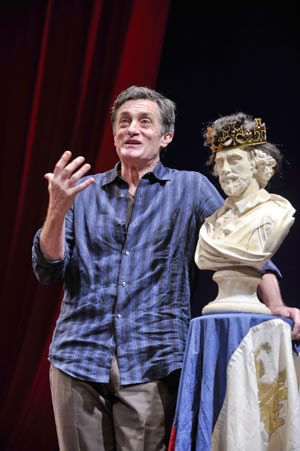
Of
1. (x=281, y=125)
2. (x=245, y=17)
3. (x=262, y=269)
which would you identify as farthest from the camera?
(x=245, y=17)

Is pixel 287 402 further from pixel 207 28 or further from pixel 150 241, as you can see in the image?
pixel 207 28

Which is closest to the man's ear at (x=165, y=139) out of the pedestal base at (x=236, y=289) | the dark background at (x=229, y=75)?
the pedestal base at (x=236, y=289)

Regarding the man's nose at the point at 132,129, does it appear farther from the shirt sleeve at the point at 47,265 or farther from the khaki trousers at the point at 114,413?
the khaki trousers at the point at 114,413

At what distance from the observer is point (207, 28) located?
3031 mm

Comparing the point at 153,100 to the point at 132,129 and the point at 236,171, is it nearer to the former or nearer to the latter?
the point at 132,129

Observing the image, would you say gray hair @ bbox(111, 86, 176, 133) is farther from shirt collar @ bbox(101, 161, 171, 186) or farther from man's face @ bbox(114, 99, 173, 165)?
shirt collar @ bbox(101, 161, 171, 186)

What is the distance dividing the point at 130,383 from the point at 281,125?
1.52 meters

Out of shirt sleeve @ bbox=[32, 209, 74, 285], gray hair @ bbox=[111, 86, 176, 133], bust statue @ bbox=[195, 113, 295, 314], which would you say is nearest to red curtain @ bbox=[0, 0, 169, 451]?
gray hair @ bbox=[111, 86, 176, 133]

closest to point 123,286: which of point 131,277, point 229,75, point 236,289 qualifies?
point 131,277

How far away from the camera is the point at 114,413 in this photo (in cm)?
165

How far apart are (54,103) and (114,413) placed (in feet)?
5.94

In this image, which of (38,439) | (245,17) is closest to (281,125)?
(245,17)

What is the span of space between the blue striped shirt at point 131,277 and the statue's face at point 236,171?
193 mm

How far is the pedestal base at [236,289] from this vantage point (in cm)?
152
